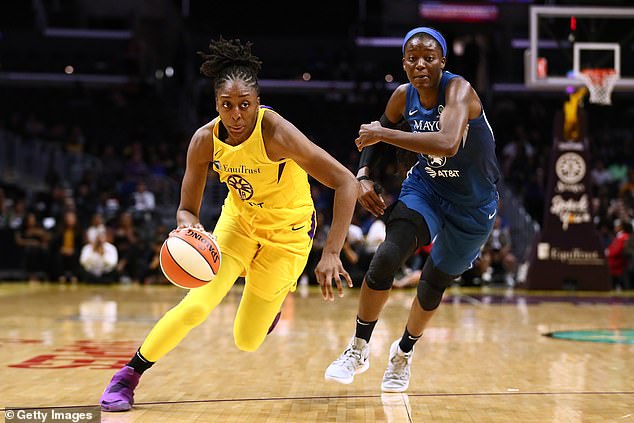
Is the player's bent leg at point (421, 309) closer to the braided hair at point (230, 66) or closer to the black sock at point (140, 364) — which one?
the black sock at point (140, 364)

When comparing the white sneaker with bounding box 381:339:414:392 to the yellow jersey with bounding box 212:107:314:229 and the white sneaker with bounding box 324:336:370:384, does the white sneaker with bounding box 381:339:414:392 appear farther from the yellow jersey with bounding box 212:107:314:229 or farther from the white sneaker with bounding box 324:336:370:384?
the yellow jersey with bounding box 212:107:314:229

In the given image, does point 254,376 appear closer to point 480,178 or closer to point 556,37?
point 480,178

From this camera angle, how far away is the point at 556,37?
558 inches

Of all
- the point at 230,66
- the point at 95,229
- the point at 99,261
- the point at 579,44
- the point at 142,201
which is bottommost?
the point at 99,261

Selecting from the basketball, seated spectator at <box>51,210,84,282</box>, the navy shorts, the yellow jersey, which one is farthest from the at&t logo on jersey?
seated spectator at <box>51,210,84,282</box>

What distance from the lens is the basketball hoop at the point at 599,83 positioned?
45.2ft

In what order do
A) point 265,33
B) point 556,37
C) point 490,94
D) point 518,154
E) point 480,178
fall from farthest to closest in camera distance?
point 265,33 → point 490,94 → point 518,154 → point 556,37 → point 480,178

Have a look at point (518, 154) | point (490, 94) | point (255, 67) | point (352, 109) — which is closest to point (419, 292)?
point (255, 67)

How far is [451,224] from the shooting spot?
5348 millimetres

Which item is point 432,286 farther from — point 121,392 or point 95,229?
point 95,229

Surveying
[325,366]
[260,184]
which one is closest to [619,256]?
[325,366]

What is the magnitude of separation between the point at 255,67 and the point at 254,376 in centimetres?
209

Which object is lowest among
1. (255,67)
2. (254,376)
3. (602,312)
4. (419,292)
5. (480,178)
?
(602,312)

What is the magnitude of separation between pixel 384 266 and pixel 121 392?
1.56 m
